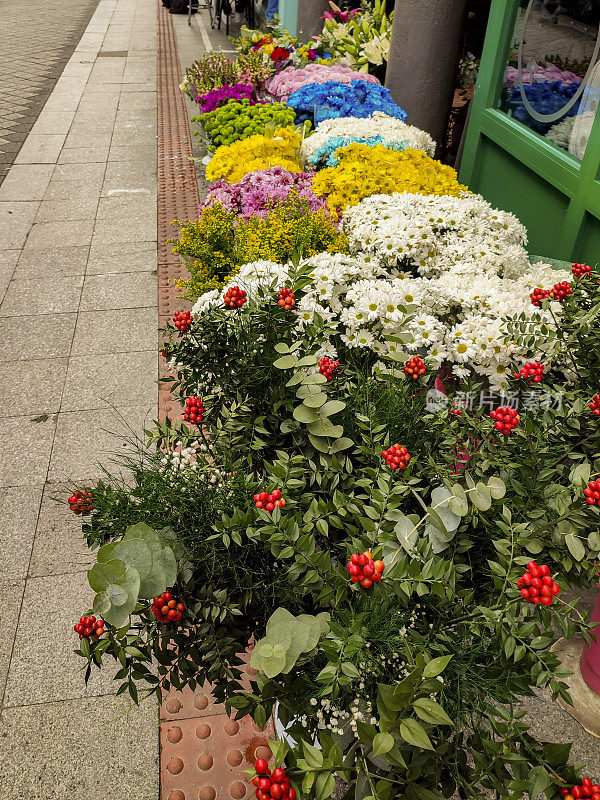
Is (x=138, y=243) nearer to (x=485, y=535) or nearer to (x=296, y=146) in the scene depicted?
(x=296, y=146)

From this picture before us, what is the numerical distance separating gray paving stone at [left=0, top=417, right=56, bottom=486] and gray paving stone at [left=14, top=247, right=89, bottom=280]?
1850mm

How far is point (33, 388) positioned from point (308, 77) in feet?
13.3

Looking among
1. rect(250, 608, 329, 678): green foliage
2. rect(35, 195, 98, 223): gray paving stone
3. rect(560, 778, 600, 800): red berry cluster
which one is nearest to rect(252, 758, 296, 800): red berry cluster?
rect(250, 608, 329, 678): green foliage

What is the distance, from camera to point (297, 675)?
1269mm

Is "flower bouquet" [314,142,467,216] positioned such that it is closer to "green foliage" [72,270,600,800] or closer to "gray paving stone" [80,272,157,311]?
"green foliage" [72,270,600,800]

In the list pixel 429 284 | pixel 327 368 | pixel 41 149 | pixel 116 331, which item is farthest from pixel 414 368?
pixel 41 149

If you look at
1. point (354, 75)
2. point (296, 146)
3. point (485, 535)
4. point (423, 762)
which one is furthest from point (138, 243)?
point (423, 762)

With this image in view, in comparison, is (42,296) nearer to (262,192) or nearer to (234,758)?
(262,192)

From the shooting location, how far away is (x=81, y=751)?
205 cm

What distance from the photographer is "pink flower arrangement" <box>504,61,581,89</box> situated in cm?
338

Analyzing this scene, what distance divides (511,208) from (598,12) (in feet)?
3.58

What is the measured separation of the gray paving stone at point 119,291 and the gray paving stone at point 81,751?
298 centimetres

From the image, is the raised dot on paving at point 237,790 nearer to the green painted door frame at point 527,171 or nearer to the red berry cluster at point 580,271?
the red berry cluster at point 580,271

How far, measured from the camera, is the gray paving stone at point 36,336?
13.2 ft
